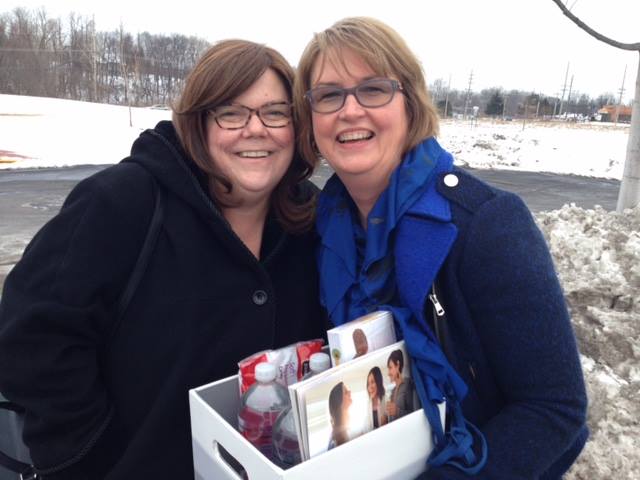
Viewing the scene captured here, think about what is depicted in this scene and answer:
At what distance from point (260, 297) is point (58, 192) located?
12857mm

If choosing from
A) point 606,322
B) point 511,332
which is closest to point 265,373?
point 511,332

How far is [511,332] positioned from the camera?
158cm

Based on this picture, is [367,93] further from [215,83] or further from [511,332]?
[511,332]

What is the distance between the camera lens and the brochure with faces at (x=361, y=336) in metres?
1.60

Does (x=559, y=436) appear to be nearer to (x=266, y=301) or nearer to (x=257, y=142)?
(x=266, y=301)

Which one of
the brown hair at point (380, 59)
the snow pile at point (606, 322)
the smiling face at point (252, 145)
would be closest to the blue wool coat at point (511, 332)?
the brown hair at point (380, 59)

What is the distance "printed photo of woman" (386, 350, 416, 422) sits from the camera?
1.59 m

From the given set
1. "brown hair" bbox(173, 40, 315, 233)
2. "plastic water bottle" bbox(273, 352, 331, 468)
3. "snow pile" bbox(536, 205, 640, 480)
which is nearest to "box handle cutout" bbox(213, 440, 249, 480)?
"plastic water bottle" bbox(273, 352, 331, 468)

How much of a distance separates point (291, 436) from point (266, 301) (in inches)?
25.1

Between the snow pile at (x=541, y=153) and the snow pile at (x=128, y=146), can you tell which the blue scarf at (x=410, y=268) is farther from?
the snow pile at (x=128, y=146)

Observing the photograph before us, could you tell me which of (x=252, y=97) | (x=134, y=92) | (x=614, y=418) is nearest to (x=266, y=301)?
(x=252, y=97)

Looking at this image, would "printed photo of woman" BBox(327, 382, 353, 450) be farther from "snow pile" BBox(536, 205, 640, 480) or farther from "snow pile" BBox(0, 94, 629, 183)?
"snow pile" BBox(0, 94, 629, 183)

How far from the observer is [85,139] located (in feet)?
89.5

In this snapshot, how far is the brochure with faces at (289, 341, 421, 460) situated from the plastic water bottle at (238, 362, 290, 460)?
247 millimetres
